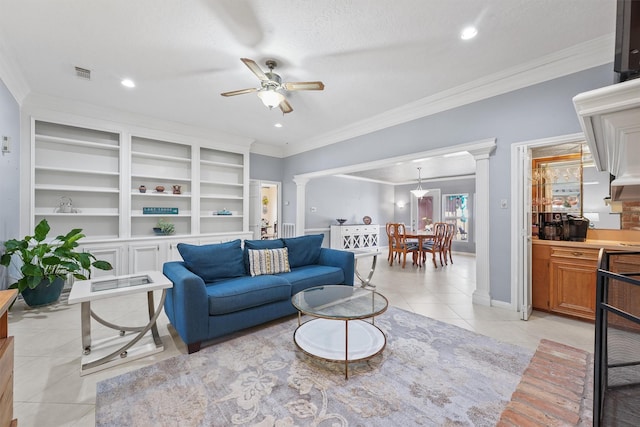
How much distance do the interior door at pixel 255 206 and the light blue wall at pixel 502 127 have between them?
3.16 m

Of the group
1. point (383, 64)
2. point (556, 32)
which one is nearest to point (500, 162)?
point (556, 32)

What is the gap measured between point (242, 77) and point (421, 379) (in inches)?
134

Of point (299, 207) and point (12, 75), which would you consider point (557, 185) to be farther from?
point (12, 75)

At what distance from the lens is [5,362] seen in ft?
3.83

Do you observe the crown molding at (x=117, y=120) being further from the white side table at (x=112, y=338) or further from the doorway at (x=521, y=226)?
the doorway at (x=521, y=226)

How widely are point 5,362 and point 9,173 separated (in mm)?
3168

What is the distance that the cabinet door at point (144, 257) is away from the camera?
13.8ft

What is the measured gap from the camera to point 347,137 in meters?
4.94

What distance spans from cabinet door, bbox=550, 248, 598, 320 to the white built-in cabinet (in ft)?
16.2

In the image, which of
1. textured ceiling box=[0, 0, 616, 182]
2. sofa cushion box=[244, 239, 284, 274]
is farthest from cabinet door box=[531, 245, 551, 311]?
sofa cushion box=[244, 239, 284, 274]

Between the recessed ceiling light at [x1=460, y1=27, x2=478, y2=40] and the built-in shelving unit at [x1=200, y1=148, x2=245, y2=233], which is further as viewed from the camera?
the built-in shelving unit at [x1=200, y1=148, x2=245, y2=233]

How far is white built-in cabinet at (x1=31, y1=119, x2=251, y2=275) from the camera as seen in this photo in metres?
3.94

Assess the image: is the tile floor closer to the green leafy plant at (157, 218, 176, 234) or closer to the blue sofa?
the blue sofa

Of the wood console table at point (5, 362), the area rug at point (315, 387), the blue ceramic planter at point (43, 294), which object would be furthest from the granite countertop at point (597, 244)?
the blue ceramic planter at point (43, 294)
